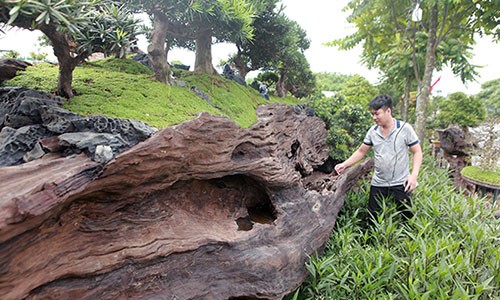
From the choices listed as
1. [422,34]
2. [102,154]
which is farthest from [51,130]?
[422,34]

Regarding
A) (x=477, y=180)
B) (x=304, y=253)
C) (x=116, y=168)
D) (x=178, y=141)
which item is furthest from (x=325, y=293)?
(x=477, y=180)

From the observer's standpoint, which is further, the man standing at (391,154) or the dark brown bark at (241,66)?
the dark brown bark at (241,66)

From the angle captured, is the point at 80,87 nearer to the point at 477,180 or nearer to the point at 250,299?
the point at 250,299

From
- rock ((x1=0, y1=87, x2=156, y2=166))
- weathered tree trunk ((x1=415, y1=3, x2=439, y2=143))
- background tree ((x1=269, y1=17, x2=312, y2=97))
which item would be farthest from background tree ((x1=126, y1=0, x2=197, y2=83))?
weathered tree trunk ((x1=415, y1=3, x2=439, y2=143))

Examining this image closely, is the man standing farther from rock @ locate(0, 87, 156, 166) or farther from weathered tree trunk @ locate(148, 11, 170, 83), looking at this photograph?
weathered tree trunk @ locate(148, 11, 170, 83)

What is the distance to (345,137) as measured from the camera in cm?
520

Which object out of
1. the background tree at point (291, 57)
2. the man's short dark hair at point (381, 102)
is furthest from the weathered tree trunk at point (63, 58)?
the background tree at point (291, 57)

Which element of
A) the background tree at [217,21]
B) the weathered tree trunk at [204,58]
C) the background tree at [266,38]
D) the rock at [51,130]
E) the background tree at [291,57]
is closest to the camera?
the rock at [51,130]

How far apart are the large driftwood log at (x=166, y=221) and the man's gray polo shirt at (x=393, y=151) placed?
38.3 inches

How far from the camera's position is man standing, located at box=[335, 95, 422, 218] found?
3.18 m

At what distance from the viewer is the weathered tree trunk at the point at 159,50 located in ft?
12.1

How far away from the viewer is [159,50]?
374 centimetres

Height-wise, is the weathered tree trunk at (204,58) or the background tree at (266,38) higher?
the background tree at (266,38)

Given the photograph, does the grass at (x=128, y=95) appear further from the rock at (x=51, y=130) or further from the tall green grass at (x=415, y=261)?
the tall green grass at (x=415, y=261)
